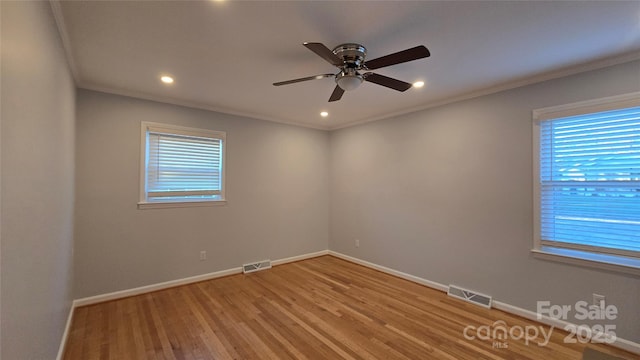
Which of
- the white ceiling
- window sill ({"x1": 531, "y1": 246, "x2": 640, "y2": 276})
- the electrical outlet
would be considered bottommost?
the electrical outlet

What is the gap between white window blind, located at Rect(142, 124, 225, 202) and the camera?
3457 millimetres

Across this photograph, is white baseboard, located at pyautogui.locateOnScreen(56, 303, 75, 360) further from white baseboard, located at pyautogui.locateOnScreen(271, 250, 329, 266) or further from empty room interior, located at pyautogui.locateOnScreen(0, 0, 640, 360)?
white baseboard, located at pyautogui.locateOnScreen(271, 250, 329, 266)

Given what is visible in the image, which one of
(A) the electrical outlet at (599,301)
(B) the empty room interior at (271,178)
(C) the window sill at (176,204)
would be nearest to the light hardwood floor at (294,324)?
(B) the empty room interior at (271,178)

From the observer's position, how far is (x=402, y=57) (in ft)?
6.02

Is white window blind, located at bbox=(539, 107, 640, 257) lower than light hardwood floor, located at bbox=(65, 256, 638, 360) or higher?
higher

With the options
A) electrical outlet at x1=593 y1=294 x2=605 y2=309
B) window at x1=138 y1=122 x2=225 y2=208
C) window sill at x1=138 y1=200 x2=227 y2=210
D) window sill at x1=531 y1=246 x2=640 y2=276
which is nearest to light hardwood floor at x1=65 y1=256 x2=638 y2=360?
electrical outlet at x1=593 y1=294 x2=605 y2=309

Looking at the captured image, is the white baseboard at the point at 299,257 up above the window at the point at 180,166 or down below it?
below

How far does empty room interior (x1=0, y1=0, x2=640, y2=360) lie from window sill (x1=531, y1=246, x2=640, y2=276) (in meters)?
0.01

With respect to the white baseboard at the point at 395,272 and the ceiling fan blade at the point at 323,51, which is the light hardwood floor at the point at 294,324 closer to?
the white baseboard at the point at 395,272

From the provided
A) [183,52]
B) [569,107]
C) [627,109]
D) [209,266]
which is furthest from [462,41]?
[209,266]

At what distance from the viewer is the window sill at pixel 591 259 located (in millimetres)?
2260

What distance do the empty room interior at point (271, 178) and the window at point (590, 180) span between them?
2 centimetres

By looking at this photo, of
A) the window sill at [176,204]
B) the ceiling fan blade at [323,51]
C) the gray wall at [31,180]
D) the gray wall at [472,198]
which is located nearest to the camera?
the gray wall at [31,180]

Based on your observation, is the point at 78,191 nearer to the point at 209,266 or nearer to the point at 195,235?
the point at 195,235
